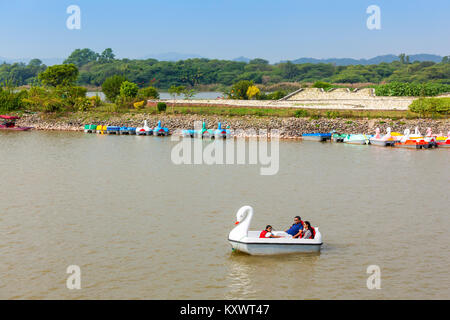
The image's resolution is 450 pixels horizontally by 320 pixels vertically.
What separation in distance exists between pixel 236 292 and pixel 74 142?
5172 centimetres

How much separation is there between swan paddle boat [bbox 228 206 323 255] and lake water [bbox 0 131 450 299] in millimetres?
345

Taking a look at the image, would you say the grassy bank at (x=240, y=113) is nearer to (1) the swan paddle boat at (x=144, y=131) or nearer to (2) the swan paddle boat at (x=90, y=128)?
(2) the swan paddle boat at (x=90, y=128)

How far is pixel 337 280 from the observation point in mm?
21656

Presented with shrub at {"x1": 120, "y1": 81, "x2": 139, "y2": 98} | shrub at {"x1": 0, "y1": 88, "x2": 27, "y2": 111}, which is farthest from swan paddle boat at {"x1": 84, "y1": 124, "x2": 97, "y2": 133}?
shrub at {"x1": 0, "y1": 88, "x2": 27, "y2": 111}

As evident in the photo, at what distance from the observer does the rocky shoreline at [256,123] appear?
73188 mm

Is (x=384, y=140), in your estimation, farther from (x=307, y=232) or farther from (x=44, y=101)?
(x=44, y=101)

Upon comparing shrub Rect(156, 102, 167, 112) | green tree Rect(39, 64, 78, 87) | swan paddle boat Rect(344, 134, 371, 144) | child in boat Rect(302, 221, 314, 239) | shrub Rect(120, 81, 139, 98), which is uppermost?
green tree Rect(39, 64, 78, 87)

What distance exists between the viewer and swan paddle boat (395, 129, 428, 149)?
63031 millimetres

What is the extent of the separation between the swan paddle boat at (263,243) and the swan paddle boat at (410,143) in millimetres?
42758

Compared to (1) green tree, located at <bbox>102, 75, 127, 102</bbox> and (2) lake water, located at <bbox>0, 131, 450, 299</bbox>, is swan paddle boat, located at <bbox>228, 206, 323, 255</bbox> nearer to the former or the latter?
(2) lake water, located at <bbox>0, 131, 450, 299</bbox>

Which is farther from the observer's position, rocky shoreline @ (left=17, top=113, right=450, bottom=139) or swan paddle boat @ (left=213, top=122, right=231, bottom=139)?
swan paddle boat @ (left=213, top=122, right=231, bottom=139)

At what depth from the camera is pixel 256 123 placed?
256ft

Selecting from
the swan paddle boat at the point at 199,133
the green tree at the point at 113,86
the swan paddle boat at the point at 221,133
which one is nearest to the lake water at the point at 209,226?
the swan paddle boat at the point at 221,133

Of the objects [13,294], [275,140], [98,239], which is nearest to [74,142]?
[275,140]
